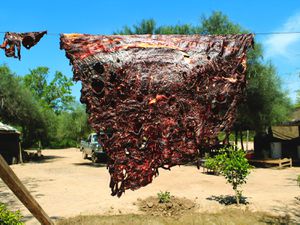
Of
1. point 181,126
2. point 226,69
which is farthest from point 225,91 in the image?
point 181,126

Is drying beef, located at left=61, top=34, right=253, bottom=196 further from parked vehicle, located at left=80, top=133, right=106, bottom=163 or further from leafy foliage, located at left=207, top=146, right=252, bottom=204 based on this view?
parked vehicle, located at left=80, top=133, right=106, bottom=163

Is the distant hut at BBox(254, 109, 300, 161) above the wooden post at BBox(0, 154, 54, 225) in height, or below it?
below

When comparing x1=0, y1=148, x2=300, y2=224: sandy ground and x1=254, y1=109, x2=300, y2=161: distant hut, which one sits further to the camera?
x1=254, y1=109, x2=300, y2=161: distant hut

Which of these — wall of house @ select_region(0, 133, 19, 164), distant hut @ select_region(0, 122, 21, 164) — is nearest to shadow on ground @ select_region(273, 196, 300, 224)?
distant hut @ select_region(0, 122, 21, 164)

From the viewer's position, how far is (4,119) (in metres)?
26.7

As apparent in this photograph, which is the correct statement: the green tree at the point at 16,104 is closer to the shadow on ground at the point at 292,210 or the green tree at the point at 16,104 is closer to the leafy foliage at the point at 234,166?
the leafy foliage at the point at 234,166

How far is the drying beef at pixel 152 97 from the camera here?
80.9 inches

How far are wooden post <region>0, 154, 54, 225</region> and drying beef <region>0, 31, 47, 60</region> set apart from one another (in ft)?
2.35

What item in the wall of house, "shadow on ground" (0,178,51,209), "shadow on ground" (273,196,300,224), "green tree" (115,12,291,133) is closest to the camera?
"shadow on ground" (273,196,300,224)

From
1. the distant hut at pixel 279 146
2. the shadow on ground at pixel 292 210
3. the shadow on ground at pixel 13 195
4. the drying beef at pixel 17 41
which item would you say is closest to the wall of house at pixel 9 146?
the shadow on ground at pixel 13 195

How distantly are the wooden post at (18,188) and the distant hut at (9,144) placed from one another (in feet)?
77.5

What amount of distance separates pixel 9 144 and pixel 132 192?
1589cm

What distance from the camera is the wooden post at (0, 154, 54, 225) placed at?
2111 millimetres

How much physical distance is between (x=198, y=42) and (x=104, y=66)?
0.72 m
